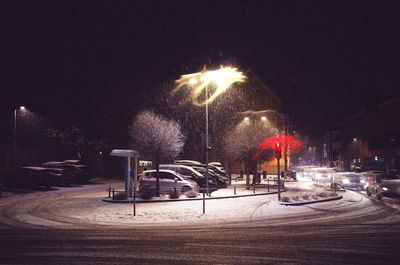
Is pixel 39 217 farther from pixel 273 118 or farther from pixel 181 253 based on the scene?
pixel 273 118

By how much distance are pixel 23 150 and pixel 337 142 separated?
81.0 m

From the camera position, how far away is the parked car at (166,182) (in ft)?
83.5

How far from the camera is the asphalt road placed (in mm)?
8656

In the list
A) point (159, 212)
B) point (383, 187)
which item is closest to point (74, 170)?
point (159, 212)

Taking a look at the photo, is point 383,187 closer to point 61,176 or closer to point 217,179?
point 217,179

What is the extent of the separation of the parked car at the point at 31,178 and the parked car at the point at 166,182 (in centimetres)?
794

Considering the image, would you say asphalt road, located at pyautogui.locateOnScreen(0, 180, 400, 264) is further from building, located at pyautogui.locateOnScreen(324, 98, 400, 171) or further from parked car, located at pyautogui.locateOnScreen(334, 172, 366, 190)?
building, located at pyautogui.locateOnScreen(324, 98, 400, 171)

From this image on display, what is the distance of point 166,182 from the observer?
1025 inches

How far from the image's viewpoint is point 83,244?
10414mm

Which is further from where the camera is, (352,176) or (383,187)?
(352,176)

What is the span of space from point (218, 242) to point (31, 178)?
76.7 ft

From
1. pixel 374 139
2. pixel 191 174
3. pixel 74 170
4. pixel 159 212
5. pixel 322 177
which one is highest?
pixel 374 139

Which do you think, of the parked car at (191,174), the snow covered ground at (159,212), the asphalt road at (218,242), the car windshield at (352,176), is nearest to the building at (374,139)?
the car windshield at (352,176)

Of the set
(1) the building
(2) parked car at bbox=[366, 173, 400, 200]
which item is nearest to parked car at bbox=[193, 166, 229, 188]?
(2) parked car at bbox=[366, 173, 400, 200]
